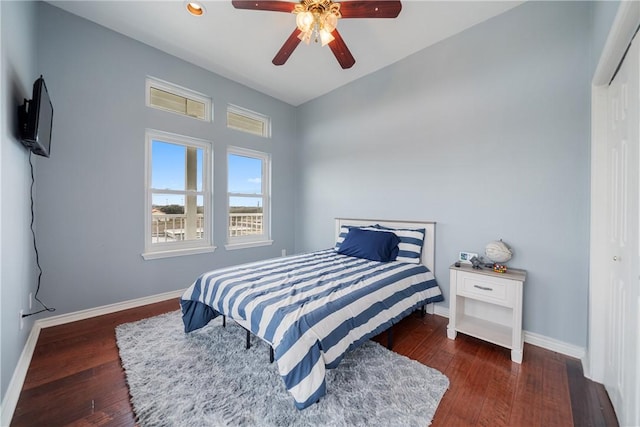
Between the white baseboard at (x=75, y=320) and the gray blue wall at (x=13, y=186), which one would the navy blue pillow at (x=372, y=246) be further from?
the gray blue wall at (x=13, y=186)

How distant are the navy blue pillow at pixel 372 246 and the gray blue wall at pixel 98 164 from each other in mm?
2140

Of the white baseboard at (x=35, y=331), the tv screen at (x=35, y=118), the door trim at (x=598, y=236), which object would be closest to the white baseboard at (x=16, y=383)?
the white baseboard at (x=35, y=331)

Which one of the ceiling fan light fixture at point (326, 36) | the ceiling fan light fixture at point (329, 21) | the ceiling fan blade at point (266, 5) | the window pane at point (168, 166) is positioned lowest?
the window pane at point (168, 166)

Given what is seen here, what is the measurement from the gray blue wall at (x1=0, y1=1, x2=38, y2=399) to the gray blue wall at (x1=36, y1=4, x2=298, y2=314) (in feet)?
0.93

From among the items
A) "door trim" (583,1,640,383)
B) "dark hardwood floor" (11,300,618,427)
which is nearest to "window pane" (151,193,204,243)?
"dark hardwood floor" (11,300,618,427)

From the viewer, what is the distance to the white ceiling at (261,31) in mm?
2340

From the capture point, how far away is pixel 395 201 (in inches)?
123

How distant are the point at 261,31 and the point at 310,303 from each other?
2787 millimetres

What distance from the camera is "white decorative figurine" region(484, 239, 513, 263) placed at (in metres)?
2.15

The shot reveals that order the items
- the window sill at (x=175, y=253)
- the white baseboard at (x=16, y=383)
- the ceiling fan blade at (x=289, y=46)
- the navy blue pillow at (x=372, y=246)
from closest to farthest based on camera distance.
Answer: the white baseboard at (x=16, y=383) < the ceiling fan blade at (x=289, y=46) < the navy blue pillow at (x=372, y=246) < the window sill at (x=175, y=253)

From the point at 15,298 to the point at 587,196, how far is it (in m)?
4.19

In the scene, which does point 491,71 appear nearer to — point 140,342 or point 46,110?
point 46,110

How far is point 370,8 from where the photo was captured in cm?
181

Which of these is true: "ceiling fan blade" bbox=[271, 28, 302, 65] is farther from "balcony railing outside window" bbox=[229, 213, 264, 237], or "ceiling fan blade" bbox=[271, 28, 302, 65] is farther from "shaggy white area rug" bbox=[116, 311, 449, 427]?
"shaggy white area rug" bbox=[116, 311, 449, 427]
